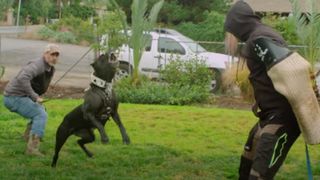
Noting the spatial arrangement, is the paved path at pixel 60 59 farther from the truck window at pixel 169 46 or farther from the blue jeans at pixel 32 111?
the blue jeans at pixel 32 111

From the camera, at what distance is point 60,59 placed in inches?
1131

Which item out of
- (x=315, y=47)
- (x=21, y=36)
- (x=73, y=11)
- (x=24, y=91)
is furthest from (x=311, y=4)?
A: (x=21, y=36)

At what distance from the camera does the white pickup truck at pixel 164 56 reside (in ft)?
58.9

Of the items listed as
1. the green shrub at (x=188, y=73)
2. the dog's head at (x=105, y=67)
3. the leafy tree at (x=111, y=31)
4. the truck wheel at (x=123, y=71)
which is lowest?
the truck wheel at (x=123, y=71)

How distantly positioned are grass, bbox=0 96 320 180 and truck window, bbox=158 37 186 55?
599 cm

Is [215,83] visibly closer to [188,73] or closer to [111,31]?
[188,73]

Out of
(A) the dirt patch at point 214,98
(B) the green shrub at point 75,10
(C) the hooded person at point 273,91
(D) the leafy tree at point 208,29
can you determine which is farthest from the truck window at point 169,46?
(B) the green shrub at point 75,10

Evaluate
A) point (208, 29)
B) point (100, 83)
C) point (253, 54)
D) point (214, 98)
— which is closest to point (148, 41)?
point (214, 98)

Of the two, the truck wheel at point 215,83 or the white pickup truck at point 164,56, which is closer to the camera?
the truck wheel at point 215,83

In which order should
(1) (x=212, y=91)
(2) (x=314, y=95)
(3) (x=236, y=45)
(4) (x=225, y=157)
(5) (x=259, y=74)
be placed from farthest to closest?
(1) (x=212, y=91)
(4) (x=225, y=157)
(3) (x=236, y=45)
(5) (x=259, y=74)
(2) (x=314, y=95)

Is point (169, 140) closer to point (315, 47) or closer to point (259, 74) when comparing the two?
point (259, 74)

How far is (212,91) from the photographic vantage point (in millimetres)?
17594

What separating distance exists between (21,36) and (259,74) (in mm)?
38806

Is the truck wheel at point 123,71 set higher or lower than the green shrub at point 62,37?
higher
